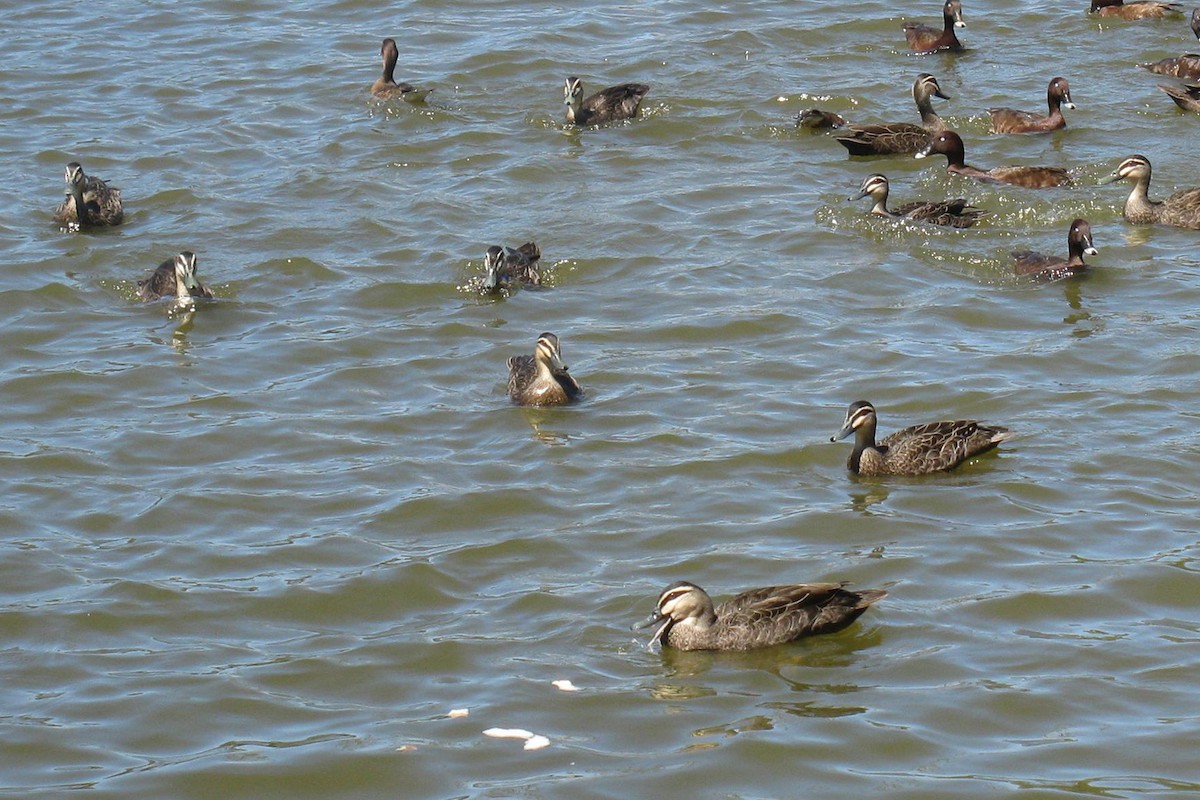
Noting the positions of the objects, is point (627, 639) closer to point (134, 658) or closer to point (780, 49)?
point (134, 658)

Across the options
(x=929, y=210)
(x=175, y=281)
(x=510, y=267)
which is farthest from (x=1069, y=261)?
(x=175, y=281)

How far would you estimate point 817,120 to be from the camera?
1920 centimetres

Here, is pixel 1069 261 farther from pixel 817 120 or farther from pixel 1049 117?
pixel 817 120

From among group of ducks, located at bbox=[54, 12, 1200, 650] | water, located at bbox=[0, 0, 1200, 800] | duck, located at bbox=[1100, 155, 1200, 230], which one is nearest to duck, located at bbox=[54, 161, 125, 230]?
group of ducks, located at bbox=[54, 12, 1200, 650]

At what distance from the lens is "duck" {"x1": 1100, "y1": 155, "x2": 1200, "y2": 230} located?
1652 cm

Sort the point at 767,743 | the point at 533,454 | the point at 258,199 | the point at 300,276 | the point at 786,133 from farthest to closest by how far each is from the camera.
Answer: the point at 786,133 → the point at 258,199 → the point at 300,276 → the point at 533,454 → the point at 767,743

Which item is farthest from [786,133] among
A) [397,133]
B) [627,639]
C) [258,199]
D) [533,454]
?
[627,639]

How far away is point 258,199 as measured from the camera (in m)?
18.1

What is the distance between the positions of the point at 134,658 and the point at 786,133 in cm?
1138

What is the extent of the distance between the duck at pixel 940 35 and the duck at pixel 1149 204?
5268 millimetres

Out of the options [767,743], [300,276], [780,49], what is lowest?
[767,743]

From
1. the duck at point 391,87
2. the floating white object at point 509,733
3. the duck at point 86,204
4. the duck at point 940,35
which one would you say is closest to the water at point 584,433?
the floating white object at point 509,733

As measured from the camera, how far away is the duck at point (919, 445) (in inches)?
476

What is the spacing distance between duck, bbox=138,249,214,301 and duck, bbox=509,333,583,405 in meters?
3.46
